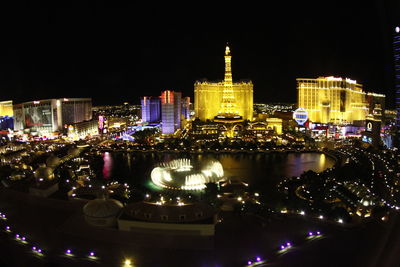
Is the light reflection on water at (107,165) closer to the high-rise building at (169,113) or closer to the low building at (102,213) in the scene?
the low building at (102,213)

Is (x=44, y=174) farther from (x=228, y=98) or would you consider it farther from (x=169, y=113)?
(x=228, y=98)

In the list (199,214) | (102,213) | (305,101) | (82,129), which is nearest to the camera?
(199,214)

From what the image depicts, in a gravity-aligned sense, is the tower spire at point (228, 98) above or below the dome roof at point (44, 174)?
above

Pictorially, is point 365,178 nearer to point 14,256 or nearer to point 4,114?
point 14,256

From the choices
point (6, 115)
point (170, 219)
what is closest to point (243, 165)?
point (170, 219)

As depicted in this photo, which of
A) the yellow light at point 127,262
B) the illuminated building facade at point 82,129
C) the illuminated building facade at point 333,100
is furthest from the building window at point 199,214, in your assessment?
the illuminated building facade at point 333,100

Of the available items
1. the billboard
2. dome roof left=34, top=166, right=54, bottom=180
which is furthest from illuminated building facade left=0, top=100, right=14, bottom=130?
dome roof left=34, top=166, right=54, bottom=180

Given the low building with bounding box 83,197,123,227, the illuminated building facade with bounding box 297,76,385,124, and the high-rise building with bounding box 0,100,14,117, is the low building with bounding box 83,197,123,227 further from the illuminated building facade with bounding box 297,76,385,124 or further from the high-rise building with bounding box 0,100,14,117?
the illuminated building facade with bounding box 297,76,385,124
